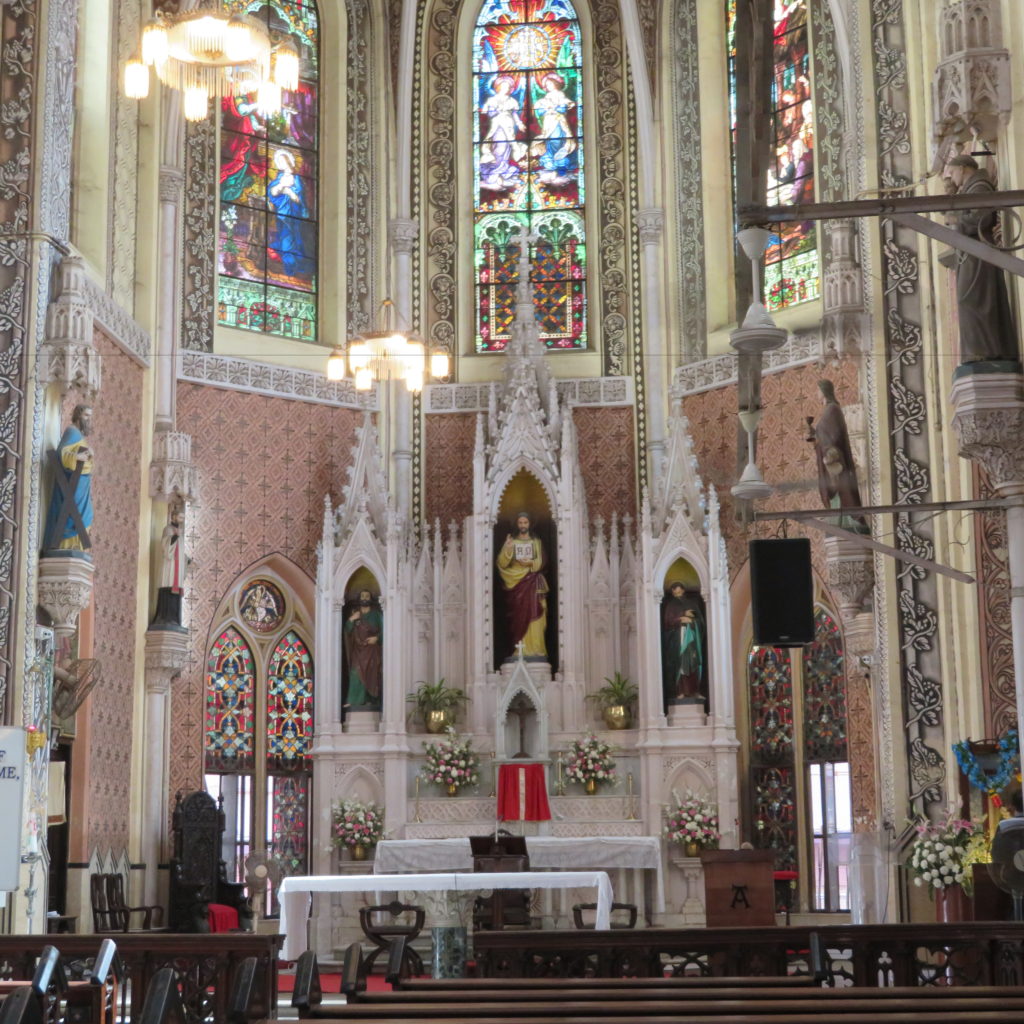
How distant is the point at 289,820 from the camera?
20547 millimetres

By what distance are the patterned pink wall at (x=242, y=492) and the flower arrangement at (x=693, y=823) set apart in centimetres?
535

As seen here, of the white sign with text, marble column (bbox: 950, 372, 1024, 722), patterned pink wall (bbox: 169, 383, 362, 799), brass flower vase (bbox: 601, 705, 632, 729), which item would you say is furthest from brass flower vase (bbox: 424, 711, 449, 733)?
the white sign with text

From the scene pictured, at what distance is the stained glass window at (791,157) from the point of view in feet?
67.4

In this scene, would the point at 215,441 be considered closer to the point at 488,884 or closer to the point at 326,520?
the point at 326,520

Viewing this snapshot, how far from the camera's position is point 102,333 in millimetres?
18016

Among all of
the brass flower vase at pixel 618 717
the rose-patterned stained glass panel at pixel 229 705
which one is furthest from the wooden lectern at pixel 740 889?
the rose-patterned stained glass panel at pixel 229 705


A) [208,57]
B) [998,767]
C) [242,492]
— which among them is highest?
[208,57]

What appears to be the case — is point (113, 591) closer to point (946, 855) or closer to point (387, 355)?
point (387, 355)

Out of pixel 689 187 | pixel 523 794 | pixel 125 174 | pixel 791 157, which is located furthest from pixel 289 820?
pixel 791 157

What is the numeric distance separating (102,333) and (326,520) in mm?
3462

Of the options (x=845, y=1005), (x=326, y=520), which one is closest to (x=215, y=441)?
(x=326, y=520)

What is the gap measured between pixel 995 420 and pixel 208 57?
7.03 meters

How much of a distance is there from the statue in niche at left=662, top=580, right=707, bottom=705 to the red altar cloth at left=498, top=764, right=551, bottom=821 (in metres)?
1.74

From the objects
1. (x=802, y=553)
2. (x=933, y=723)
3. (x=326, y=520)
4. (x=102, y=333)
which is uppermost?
(x=102, y=333)
